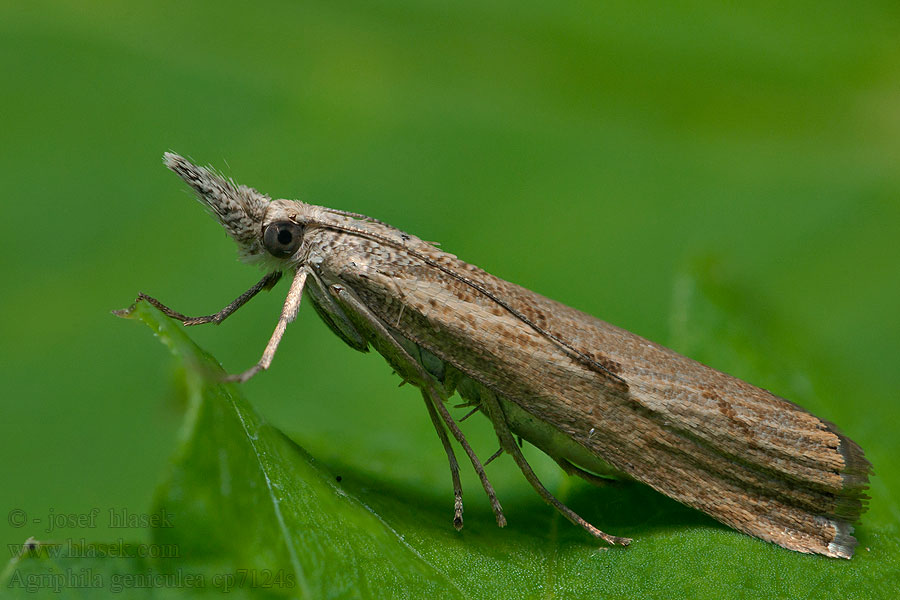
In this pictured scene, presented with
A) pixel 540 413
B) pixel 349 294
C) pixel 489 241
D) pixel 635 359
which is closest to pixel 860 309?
pixel 489 241

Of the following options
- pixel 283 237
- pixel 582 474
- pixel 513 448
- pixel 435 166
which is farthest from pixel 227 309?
pixel 435 166

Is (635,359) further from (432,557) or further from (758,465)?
(432,557)

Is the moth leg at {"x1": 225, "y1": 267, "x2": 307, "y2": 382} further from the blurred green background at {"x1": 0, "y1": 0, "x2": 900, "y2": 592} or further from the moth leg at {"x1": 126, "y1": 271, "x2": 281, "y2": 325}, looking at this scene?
the blurred green background at {"x1": 0, "y1": 0, "x2": 900, "y2": 592}

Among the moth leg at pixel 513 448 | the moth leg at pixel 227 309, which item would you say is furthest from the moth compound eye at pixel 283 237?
the moth leg at pixel 513 448

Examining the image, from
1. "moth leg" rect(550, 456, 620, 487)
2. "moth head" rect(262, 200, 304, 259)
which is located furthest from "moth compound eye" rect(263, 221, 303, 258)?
"moth leg" rect(550, 456, 620, 487)

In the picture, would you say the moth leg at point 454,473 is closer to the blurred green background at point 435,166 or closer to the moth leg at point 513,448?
the moth leg at point 513,448

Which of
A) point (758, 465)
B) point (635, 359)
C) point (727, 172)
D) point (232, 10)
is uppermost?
point (232, 10)
